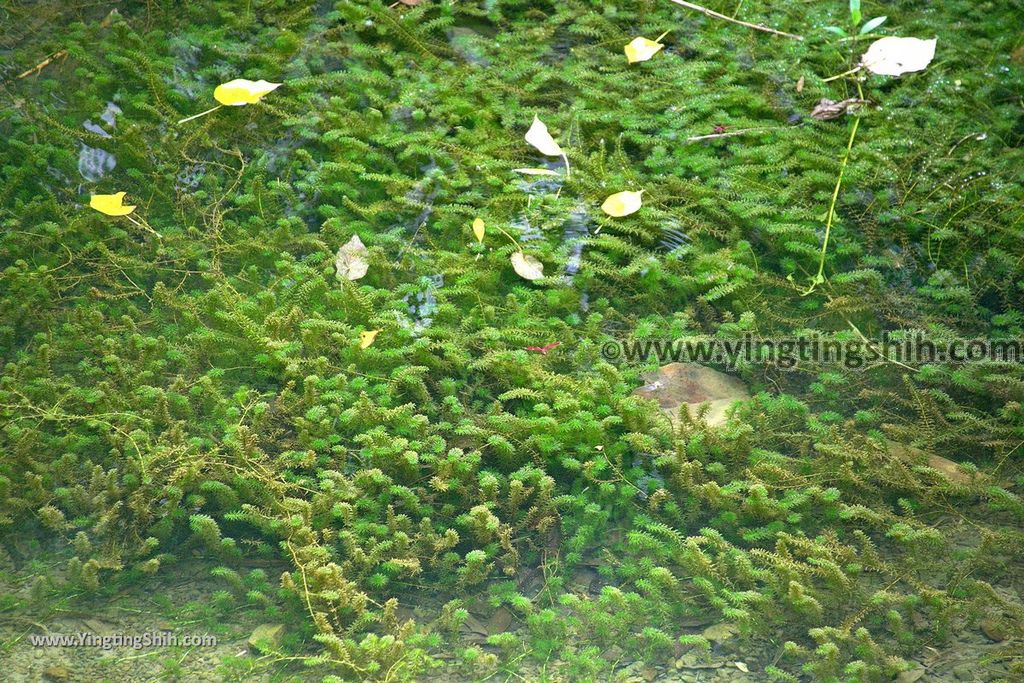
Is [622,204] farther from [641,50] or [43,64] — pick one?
[43,64]

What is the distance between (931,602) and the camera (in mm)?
2389

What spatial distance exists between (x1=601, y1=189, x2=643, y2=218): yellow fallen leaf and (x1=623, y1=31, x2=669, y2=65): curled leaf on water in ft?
2.70

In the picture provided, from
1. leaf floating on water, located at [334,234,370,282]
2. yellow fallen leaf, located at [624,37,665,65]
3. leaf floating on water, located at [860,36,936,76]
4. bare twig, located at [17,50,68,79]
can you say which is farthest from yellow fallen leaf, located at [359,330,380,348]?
leaf floating on water, located at [860,36,936,76]

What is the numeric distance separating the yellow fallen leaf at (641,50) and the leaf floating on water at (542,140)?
0.62 meters

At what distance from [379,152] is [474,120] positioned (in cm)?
45

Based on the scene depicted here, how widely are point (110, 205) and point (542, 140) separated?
184 centimetres

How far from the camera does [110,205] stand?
3.43 meters

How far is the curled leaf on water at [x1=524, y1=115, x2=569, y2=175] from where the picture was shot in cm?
353

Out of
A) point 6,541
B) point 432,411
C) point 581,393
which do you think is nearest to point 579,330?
point 581,393

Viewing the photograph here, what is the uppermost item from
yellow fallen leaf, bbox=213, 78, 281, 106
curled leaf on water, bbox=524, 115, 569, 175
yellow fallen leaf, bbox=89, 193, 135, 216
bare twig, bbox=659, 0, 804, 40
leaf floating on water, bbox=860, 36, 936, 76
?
bare twig, bbox=659, 0, 804, 40

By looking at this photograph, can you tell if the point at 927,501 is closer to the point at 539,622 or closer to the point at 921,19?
the point at 539,622

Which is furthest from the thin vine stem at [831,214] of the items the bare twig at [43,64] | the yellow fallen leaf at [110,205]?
the bare twig at [43,64]

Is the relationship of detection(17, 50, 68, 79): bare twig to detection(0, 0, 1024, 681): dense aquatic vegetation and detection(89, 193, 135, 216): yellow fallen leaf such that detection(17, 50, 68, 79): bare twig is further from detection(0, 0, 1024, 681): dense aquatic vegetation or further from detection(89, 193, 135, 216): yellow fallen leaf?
detection(89, 193, 135, 216): yellow fallen leaf

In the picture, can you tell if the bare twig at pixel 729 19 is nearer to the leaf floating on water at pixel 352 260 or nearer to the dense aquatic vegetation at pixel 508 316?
the dense aquatic vegetation at pixel 508 316
